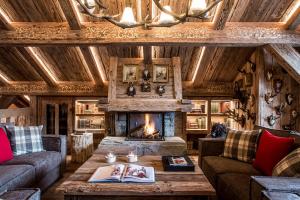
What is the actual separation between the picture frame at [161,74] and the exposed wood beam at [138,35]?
1519 mm

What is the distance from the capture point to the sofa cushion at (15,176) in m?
2.58

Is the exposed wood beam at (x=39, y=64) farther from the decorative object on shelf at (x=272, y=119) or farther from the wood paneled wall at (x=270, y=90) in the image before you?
the decorative object on shelf at (x=272, y=119)

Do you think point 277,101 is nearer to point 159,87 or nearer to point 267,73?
point 267,73

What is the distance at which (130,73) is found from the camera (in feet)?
19.4

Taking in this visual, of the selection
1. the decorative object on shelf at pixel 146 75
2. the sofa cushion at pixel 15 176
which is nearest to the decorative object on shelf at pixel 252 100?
the decorative object on shelf at pixel 146 75

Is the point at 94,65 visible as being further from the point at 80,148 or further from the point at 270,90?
the point at 270,90

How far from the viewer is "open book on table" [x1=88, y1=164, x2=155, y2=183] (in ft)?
7.29

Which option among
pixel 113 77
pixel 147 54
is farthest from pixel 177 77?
pixel 113 77

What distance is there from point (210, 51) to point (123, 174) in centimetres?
359

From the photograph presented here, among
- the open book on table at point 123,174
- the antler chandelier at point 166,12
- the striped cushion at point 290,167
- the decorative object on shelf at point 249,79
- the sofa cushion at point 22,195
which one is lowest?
the sofa cushion at point 22,195

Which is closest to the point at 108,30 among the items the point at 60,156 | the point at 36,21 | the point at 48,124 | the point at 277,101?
the point at 36,21

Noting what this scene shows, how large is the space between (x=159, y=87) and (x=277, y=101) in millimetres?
2365

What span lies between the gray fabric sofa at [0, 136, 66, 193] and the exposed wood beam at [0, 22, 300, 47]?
166 cm

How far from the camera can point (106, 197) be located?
2174mm
